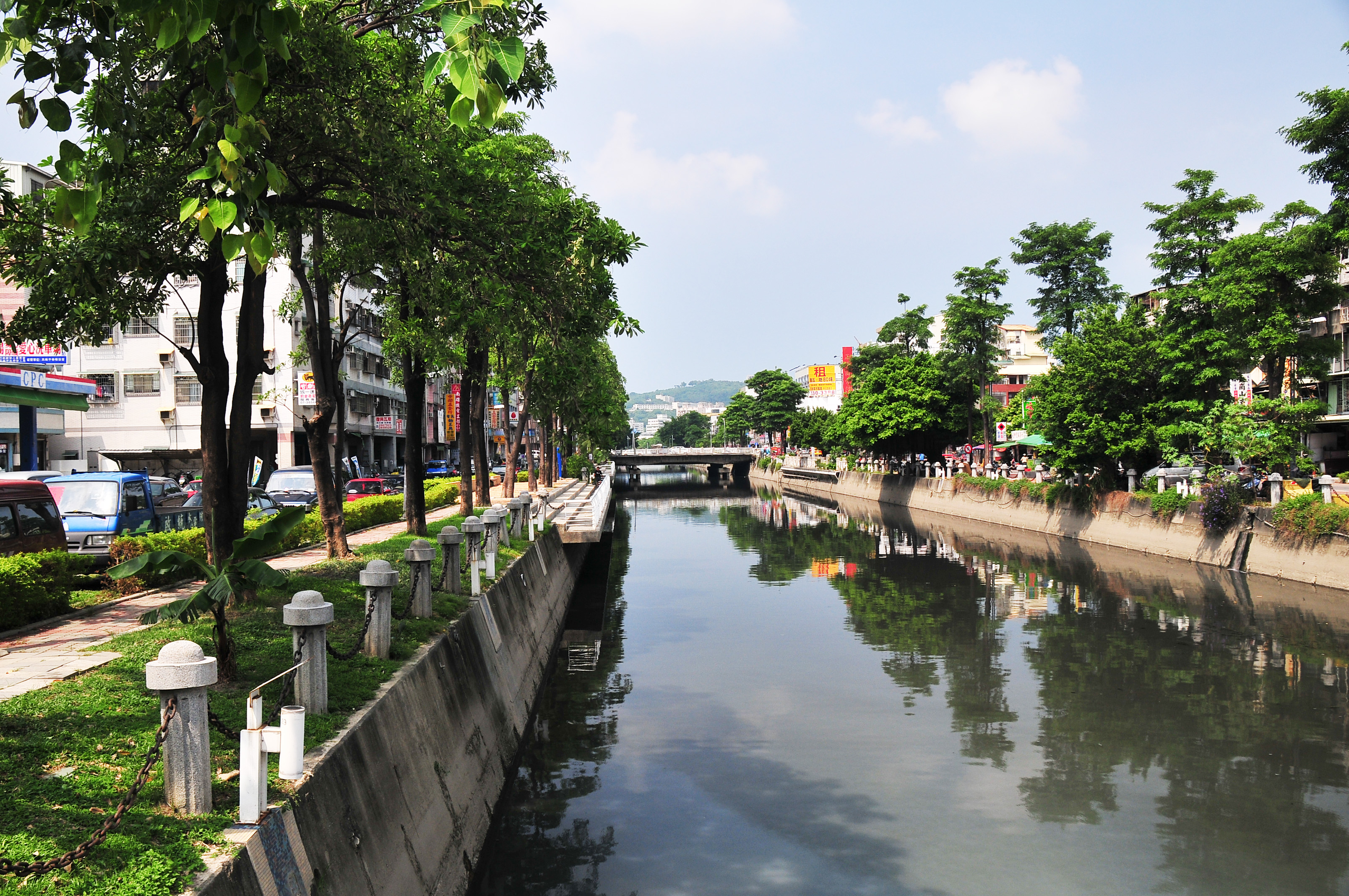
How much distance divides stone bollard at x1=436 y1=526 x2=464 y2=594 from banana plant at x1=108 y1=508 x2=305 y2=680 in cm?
537

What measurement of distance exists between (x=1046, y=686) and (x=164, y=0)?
15922 mm

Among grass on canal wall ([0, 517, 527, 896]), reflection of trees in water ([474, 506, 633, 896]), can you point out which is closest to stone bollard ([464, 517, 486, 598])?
reflection of trees in water ([474, 506, 633, 896])

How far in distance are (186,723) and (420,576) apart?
5.78 m

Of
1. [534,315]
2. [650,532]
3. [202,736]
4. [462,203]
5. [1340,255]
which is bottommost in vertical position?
[650,532]

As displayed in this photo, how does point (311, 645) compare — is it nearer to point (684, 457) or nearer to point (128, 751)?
point (128, 751)

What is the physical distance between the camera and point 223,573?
691 cm

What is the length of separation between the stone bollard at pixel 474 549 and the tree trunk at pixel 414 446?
496 cm

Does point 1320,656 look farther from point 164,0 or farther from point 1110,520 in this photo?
point 164,0

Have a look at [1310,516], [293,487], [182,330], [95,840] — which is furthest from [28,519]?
[182,330]

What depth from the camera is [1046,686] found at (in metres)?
16.0

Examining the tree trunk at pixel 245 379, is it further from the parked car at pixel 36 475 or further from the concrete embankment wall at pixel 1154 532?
the concrete embankment wall at pixel 1154 532

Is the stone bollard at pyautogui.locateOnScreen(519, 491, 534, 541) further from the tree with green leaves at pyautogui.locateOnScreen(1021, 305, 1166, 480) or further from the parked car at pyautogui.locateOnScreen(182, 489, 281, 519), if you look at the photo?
the tree with green leaves at pyautogui.locateOnScreen(1021, 305, 1166, 480)

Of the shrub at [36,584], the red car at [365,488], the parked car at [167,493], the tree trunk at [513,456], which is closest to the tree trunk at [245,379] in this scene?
the shrub at [36,584]

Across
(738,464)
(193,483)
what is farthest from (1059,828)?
(738,464)
